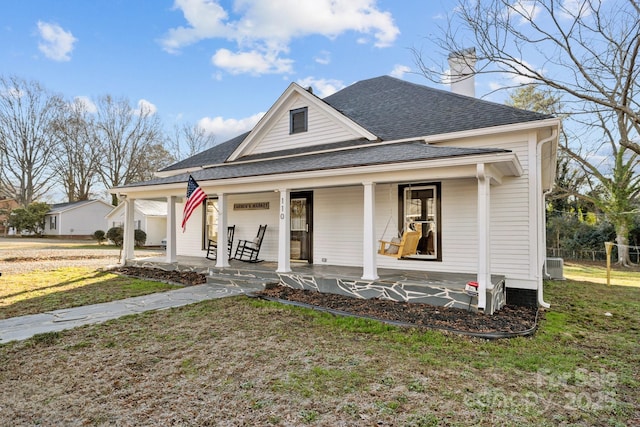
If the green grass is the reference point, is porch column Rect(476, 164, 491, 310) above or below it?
above

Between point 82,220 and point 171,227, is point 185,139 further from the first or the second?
point 171,227

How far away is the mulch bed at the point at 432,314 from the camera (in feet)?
16.8

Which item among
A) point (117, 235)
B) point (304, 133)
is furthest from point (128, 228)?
point (117, 235)

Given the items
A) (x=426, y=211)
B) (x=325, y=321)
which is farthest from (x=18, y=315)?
(x=426, y=211)

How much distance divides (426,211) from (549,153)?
3.52 metres

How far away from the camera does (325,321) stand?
5.45 m

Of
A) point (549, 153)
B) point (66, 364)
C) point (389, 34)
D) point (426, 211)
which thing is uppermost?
point (389, 34)

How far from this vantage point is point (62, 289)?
787 cm

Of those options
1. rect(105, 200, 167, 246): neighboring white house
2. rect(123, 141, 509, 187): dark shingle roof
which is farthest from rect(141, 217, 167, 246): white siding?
rect(123, 141, 509, 187): dark shingle roof

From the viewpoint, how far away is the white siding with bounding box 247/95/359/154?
9.48 metres

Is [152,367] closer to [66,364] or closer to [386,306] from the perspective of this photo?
[66,364]

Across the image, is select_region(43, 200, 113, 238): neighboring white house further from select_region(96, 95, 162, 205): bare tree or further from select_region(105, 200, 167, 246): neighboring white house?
select_region(105, 200, 167, 246): neighboring white house

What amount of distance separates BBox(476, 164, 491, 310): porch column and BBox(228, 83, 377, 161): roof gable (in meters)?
3.47

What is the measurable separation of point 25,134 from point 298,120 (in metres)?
34.9
